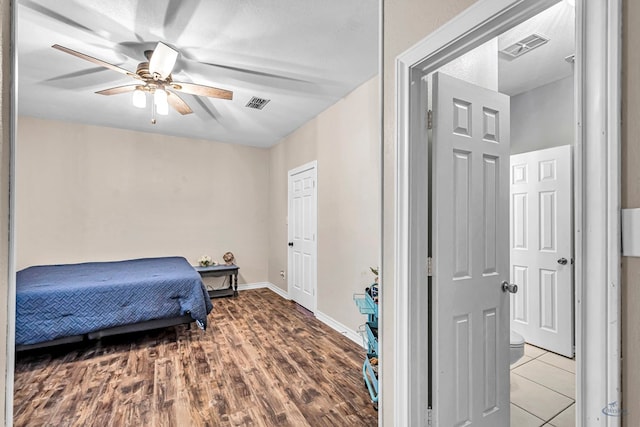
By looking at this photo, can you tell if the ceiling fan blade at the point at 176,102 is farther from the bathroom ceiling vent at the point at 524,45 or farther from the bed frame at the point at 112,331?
the bathroom ceiling vent at the point at 524,45

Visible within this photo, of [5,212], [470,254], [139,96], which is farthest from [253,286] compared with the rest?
[5,212]

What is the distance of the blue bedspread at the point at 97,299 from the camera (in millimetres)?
2688

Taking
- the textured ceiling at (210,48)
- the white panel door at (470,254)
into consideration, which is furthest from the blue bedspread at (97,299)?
the white panel door at (470,254)

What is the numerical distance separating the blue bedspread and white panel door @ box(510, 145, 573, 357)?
3.36m

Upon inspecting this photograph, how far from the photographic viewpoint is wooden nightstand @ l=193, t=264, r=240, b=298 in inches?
192

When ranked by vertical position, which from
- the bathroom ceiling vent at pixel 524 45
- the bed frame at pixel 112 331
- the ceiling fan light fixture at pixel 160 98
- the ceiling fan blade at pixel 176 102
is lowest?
the bed frame at pixel 112 331

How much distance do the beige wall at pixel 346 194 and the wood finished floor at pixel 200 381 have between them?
21.0 inches

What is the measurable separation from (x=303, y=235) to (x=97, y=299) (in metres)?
2.50

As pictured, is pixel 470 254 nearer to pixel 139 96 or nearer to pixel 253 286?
pixel 139 96

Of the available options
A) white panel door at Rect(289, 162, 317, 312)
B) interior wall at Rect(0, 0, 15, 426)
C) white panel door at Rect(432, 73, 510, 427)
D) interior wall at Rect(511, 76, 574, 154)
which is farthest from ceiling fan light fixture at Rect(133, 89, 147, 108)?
interior wall at Rect(511, 76, 574, 154)

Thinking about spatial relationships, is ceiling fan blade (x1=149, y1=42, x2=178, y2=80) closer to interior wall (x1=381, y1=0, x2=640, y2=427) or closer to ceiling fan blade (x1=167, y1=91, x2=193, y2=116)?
ceiling fan blade (x1=167, y1=91, x2=193, y2=116)

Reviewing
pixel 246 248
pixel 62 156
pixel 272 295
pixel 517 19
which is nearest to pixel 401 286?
pixel 517 19

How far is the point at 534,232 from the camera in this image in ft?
10.1

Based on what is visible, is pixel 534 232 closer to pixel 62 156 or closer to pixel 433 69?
pixel 433 69
